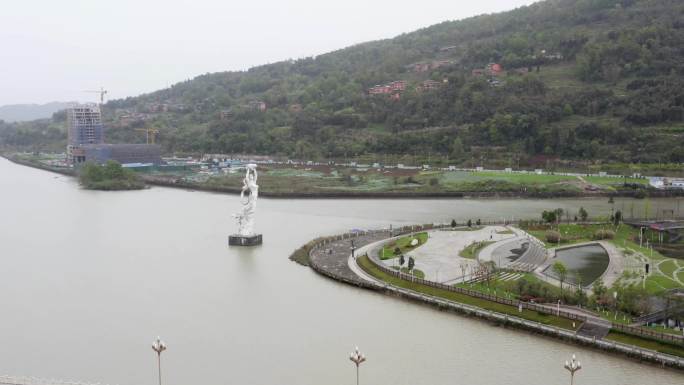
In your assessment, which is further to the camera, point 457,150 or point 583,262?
point 457,150

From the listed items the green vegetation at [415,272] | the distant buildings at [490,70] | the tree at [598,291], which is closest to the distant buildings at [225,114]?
the distant buildings at [490,70]

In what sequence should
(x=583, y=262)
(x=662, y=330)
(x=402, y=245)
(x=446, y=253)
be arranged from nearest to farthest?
(x=662, y=330)
(x=583, y=262)
(x=446, y=253)
(x=402, y=245)

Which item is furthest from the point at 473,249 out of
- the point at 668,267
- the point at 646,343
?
the point at 646,343

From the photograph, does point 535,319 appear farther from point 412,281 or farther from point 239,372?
point 239,372

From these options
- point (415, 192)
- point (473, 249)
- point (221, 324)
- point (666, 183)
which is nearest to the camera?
point (221, 324)

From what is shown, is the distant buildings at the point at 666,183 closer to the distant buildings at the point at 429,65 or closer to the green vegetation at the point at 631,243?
the green vegetation at the point at 631,243

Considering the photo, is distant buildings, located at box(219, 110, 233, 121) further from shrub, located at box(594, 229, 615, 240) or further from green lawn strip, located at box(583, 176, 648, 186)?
shrub, located at box(594, 229, 615, 240)

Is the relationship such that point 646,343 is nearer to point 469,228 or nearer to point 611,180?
point 469,228
